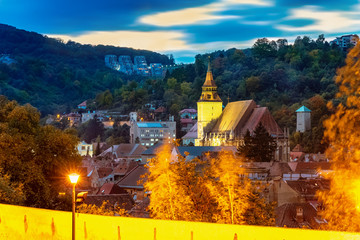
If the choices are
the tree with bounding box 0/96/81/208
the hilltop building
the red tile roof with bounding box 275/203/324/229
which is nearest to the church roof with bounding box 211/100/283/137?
the hilltop building

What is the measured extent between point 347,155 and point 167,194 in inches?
291

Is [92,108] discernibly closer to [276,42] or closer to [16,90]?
Answer: [16,90]

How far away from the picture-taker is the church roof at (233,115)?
263 ft

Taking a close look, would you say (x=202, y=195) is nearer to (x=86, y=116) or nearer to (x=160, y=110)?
(x=160, y=110)

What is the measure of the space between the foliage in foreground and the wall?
5.68 meters

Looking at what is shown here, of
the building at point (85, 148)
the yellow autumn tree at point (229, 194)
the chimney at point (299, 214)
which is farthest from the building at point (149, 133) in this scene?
the yellow autumn tree at point (229, 194)

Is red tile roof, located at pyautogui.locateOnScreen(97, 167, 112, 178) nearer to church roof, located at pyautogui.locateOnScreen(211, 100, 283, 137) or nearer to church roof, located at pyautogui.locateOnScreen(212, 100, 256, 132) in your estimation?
church roof, located at pyautogui.locateOnScreen(211, 100, 283, 137)

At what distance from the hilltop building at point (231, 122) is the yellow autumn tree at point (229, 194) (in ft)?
158

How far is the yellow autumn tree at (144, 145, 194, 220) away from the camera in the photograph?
1939cm

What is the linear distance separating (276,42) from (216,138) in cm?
9810

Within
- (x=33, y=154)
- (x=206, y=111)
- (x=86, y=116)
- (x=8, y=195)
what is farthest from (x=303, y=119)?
(x=8, y=195)

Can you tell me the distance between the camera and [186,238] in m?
12.0

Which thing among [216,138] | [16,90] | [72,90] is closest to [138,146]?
[216,138]

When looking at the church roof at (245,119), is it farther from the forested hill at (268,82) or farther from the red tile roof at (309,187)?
the red tile roof at (309,187)
